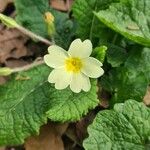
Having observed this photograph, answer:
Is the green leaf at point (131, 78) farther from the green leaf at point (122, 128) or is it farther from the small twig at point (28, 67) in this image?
the small twig at point (28, 67)

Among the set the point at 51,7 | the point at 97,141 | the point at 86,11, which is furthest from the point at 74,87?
the point at 51,7

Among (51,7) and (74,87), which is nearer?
(74,87)

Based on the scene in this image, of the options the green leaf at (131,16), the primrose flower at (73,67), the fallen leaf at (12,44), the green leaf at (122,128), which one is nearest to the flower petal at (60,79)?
the primrose flower at (73,67)

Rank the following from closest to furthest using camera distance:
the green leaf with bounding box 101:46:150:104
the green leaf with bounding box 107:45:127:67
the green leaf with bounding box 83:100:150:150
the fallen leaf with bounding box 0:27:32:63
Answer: the green leaf with bounding box 83:100:150:150, the green leaf with bounding box 101:46:150:104, the green leaf with bounding box 107:45:127:67, the fallen leaf with bounding box 0:27:32:63

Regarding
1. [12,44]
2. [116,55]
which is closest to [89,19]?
[116,55]

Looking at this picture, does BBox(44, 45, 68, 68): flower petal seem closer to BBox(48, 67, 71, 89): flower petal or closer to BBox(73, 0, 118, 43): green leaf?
BBox(48, 67, 71, 89): flower petal

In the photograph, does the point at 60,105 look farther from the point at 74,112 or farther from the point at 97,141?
the point at 97,141

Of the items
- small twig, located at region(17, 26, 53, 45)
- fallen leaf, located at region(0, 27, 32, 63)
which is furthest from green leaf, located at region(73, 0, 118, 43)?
fallen leaf, located at region(0, 27, 32, 63)
